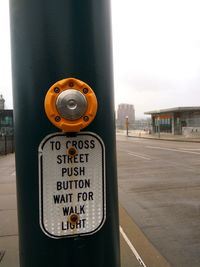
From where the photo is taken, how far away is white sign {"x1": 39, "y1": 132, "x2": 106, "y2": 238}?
1.31m

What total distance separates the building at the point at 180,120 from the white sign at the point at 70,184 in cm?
3895

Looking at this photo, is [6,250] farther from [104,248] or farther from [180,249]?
[104,248]

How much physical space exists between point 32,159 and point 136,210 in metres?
5.14

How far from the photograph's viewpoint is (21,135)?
1.36m

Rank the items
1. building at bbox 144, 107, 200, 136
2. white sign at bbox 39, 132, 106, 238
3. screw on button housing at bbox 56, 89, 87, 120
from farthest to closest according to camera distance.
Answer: building at bbox 144, 107, 200, 136, white sign at bbox 39, 132, 106, 238, screw on button housing at bbox 56, 89, 87, 120

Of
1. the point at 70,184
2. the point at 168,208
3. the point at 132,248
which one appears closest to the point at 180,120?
the point at 168,208

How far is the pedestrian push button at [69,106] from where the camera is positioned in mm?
1212

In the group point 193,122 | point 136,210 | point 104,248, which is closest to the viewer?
point 104,248

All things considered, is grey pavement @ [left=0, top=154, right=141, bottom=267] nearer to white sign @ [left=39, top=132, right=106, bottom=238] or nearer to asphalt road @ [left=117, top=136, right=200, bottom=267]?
asphalt road @ [left=117, top=136, right=200, bottom=267]

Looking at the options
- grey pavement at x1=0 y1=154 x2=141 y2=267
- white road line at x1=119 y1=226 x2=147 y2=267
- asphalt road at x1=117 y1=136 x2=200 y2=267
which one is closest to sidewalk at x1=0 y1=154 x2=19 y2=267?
grey pavement at x1=0 y1=154 x2=141 y2=267

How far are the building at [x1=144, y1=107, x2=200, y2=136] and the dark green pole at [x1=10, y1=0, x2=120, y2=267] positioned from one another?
38.9m

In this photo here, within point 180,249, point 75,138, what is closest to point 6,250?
point 180,249

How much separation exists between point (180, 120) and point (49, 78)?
44.3 m

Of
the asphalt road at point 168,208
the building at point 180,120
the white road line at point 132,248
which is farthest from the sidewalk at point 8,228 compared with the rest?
the building at point 180,120
